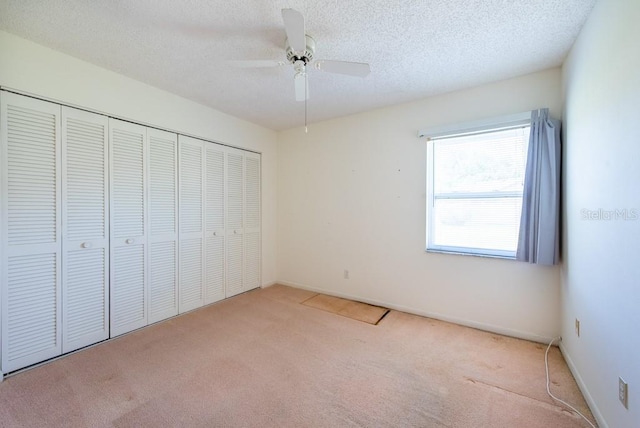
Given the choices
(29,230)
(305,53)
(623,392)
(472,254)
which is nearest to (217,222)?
(29,230)

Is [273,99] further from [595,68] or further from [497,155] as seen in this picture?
[595,68]

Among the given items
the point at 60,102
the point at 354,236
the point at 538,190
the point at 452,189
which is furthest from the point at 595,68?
the point at 60,102

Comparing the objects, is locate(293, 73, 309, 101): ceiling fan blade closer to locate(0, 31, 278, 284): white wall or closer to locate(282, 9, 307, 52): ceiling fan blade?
locate(282, 9, 307, 52): ceiling fan blade

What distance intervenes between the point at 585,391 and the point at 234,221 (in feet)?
12.2

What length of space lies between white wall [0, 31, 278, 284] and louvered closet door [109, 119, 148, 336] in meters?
0.21

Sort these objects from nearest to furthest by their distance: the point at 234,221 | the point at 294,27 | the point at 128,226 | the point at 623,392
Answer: the point at 623,392 → the point at 294,27 → the point at 128,226 → the point at 234,221

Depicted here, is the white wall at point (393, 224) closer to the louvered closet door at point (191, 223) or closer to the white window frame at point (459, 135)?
the white window frame at point (459, 135)

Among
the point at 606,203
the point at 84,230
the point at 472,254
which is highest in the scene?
the point at 606,203

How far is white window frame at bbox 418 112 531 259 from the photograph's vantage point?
2445 millimetres

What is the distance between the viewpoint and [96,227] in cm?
234

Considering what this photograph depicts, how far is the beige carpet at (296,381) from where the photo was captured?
155 centimetres

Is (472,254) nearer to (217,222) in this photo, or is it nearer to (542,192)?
(542,192)

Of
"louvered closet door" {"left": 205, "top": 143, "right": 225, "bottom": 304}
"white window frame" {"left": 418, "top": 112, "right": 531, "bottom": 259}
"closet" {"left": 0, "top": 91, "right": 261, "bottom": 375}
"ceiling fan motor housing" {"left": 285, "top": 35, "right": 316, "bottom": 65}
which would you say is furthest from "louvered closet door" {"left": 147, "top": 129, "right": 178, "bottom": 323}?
"white window frame" {"left": 418, "top": 112, "right": 531, "bottom": 259}

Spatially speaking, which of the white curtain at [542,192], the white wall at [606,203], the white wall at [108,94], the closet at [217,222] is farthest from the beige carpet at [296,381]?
the white wall at [108,94]
